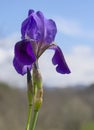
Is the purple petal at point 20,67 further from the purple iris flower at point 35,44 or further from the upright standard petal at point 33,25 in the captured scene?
the upright standard petal at point 33,25

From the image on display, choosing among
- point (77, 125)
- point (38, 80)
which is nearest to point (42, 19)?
point (38, 80)

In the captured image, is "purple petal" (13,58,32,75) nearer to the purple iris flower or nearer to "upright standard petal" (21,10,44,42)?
the purple iris flower

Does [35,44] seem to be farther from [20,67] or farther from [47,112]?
[47,112]

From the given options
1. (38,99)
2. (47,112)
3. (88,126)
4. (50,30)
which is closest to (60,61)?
(50,30)

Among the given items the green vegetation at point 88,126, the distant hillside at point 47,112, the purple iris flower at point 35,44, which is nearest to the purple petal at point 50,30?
the purple iris flower at point 35,44

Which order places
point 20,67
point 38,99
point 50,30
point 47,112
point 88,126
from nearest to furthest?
point 38,99, point 20,67, point 50,30, point 88,126, point 47,112
